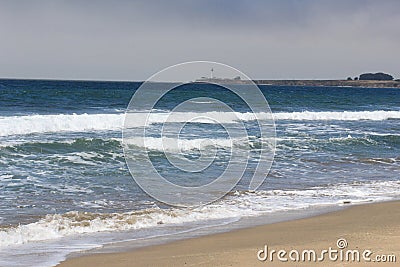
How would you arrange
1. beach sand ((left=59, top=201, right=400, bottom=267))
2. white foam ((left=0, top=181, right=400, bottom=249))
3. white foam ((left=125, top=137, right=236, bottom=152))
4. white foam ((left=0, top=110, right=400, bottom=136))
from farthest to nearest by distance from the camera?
white foam ((left=0, top=110, right=400, bottom=136)) < white foam ((left=125, top=137, right=236, bottom=152)) < white foam ((left=0, top=181, right=400, bottom=249)) < beach sand ((left=59, top=201, right=400, bottom=267))

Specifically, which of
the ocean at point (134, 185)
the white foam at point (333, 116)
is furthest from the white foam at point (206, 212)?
the white foam at point (333, 116)

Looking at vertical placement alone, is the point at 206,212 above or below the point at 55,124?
below

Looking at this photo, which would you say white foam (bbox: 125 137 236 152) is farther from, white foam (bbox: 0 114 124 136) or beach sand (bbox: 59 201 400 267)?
beach sand (bbox: 59 201 400 267)

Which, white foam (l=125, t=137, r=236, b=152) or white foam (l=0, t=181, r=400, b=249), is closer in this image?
white foam (l=0, t=181, r=400, b=249)

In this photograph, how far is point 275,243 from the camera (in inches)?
271

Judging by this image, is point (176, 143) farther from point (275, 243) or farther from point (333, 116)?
point (333, 116)

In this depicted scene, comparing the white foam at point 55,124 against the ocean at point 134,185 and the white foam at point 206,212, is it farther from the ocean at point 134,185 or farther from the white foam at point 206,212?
the white foam at point 206,212

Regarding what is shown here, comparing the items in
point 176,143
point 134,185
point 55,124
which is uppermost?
point 55,124

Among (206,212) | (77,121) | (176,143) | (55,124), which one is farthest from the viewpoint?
(77,121)

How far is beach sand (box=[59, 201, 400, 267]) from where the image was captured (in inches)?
235

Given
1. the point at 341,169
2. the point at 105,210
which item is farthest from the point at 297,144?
the point at 105,210

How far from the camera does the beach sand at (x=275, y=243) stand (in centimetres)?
596

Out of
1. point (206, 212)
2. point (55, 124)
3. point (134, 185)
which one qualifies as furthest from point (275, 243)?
point (55, 124)

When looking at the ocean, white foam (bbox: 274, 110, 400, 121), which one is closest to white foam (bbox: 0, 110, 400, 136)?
the ocean
